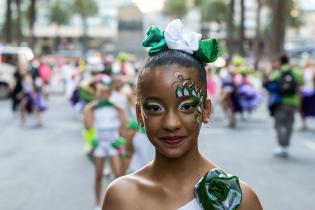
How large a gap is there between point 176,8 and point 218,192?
347 feet

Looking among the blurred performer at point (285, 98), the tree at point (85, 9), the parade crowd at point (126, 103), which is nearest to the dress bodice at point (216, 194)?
the parade crowd at point (126, 103)

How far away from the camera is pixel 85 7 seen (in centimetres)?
9406

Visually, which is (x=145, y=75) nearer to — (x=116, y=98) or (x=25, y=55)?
(x=116, y=98)

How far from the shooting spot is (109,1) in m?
125

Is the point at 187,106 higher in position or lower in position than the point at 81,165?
higher

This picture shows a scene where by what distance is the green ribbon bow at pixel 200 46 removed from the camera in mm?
2621

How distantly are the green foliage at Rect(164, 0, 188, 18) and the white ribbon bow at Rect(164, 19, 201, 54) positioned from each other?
345ft

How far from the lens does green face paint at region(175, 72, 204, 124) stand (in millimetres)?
2543

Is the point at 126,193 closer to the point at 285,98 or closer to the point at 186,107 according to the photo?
the point at 186,107

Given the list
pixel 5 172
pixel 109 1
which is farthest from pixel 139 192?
pixel 109 1

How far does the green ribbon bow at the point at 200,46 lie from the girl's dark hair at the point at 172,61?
0.8 inches

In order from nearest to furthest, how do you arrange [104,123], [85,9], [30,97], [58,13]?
1. [104,123]
2. [30,97]
3. [85,9]
4. [58,13]

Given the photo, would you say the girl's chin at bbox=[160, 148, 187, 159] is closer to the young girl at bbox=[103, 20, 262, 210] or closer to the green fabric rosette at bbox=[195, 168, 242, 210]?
the young girl at bbox=[103, 20, 262, 210]

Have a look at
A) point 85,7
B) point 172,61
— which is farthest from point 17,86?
point 85,7
